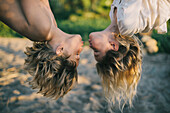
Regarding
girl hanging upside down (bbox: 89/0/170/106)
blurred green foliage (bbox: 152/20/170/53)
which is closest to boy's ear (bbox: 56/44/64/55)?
girl hanging upside down (bbox: 89/0/170/106)

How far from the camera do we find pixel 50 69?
1808mm

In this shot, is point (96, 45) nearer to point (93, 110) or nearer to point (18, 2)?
point (18, 2)

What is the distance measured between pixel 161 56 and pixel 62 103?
2.72 metres

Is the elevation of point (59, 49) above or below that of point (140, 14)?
below

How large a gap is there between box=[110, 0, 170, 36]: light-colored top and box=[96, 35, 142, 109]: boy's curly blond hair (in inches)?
9.5

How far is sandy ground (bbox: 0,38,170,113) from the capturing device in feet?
9.18

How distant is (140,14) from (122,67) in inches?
21.5

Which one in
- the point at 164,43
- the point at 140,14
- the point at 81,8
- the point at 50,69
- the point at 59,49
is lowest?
the point at 50,69

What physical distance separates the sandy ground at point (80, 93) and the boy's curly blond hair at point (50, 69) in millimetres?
494

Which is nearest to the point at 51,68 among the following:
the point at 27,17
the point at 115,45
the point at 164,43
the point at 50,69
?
the point at 50,69

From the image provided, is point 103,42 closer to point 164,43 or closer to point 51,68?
point 51,68

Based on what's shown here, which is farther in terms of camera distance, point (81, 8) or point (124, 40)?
point (81, 8)

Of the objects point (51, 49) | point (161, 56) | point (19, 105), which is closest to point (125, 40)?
point (51, 49)

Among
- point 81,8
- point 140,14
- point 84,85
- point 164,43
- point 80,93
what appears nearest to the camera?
point 140,14
